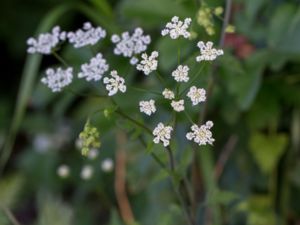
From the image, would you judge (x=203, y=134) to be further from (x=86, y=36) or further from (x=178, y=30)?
(x=86, y=36)

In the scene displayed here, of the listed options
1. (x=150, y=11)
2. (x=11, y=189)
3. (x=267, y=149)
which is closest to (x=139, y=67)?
(x=150, y=11)

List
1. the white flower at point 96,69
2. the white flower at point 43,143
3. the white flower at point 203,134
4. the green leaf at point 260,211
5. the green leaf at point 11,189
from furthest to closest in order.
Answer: the white flower at point 43,143
the green leaf at point 11,189
the green leaf at point 260,211
the white flower at point 96,69
the white flower at point 203,134

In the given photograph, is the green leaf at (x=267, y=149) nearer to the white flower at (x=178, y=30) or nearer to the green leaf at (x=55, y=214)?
the green leaf at (x=55, y=214)

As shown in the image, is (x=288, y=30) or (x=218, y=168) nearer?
(x=288, y=30)

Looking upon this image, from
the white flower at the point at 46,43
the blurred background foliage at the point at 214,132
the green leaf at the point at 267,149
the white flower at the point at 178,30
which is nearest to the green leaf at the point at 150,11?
the blurred background foliage at the point at 214,132

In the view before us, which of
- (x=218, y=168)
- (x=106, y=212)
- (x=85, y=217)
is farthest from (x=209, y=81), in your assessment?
(x=106, y=212)

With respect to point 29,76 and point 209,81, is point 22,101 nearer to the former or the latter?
point 29,76

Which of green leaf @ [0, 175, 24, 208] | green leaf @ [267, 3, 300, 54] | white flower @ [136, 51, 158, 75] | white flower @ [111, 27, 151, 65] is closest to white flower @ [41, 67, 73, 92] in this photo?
white flower @ [111, 27, 151, 65]
